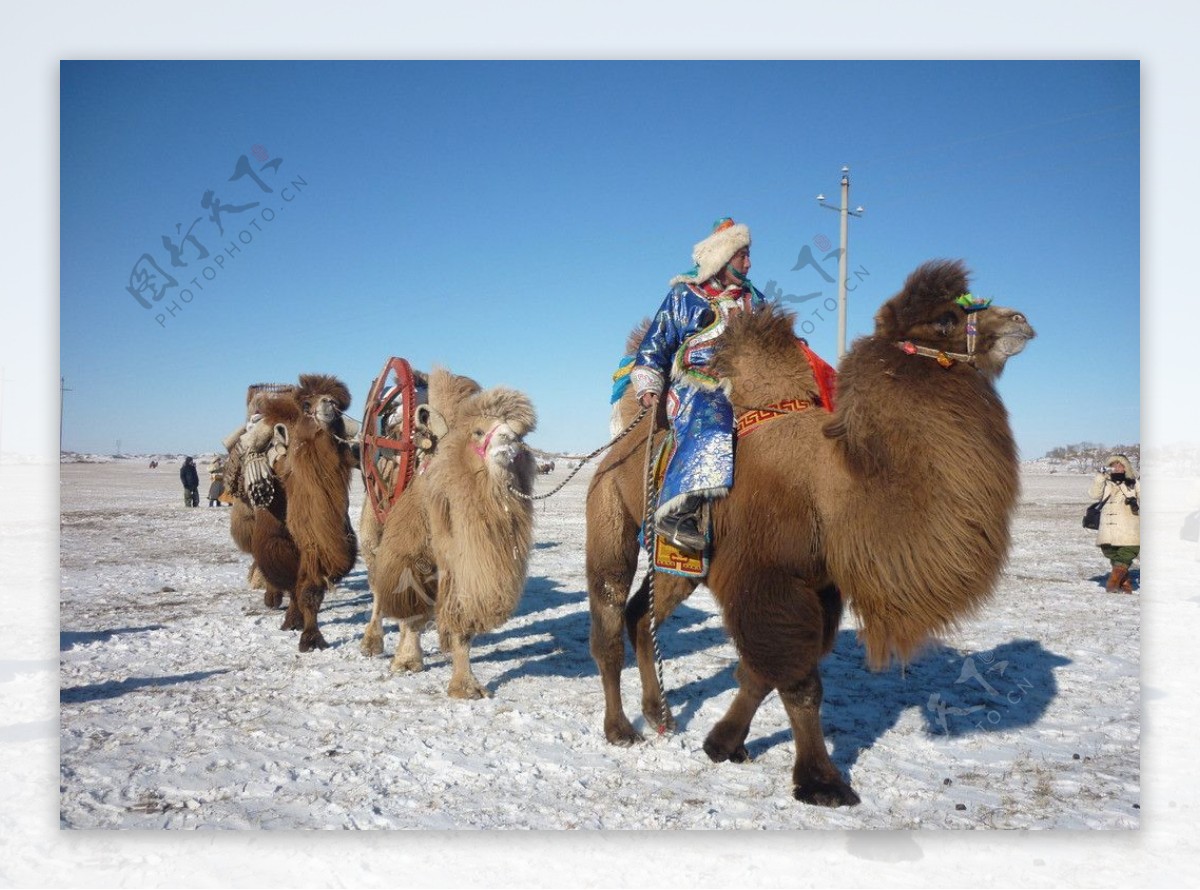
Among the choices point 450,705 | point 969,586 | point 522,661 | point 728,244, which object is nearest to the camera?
point 969,586

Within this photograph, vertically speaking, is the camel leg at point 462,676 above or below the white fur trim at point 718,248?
below

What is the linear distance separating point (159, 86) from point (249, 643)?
11.4 feet

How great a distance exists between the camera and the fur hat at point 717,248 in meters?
3.84

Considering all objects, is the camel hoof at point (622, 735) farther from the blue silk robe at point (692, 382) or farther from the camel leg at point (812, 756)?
the blue silk robe at point (692, 382)

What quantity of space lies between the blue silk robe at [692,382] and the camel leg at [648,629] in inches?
32.1

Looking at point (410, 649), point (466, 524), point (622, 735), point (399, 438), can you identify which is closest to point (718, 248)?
point (466, 524)

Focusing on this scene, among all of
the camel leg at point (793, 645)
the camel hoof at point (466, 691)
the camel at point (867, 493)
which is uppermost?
→ the camel at point (867, 493)

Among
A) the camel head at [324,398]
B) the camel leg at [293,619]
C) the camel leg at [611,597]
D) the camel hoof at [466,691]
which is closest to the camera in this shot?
the camel leg at [611,597]

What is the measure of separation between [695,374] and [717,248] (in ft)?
2.00

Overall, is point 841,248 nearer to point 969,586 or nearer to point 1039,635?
point 969,586

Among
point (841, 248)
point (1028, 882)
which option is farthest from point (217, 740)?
point (841, 248)

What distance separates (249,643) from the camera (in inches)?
230

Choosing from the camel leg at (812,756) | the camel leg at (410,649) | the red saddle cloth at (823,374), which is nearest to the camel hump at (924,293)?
the red saddle cloth at (823,374)

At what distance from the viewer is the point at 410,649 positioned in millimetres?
5289
